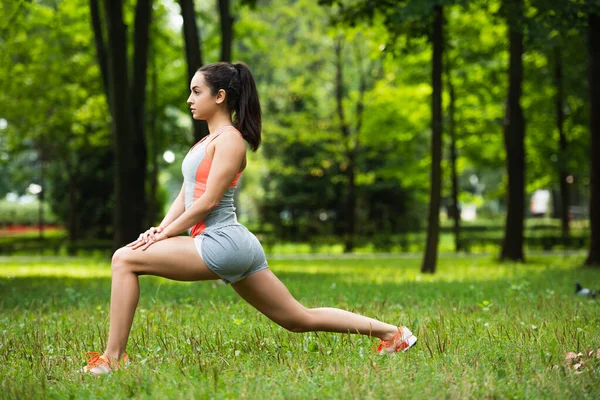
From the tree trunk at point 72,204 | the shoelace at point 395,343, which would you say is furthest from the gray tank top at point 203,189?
the tree trunk at point 72,204

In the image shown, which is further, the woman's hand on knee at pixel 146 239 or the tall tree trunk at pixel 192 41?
the tall tree trunk at pixel 192 41

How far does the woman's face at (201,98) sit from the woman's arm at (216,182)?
10.8 inches

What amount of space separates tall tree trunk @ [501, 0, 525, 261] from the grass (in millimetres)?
10982

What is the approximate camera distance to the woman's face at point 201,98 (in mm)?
→ 5352

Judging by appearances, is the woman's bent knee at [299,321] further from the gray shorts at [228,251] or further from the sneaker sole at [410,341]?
the sneaker sole at [410,341]

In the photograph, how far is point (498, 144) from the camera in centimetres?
2902

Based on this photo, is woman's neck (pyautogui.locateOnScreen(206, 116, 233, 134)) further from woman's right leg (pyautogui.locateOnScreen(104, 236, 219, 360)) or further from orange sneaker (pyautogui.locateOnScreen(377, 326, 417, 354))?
orange sneaker (pyautogui.locateOnScreen(377, 326, 417, 354))

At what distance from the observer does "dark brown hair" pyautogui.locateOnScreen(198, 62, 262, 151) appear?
5.36m

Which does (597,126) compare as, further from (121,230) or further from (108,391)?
(108,391)

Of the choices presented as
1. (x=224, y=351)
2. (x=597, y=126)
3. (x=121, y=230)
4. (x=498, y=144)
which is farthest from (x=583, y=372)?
(x=498, y=144)

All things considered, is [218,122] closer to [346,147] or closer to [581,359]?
[581,359]

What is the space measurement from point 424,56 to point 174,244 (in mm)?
22736

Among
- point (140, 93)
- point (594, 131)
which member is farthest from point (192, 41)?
point (594, 131)

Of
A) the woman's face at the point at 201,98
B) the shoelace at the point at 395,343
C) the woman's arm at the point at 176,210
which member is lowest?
the shoelace at the point at 395,343
